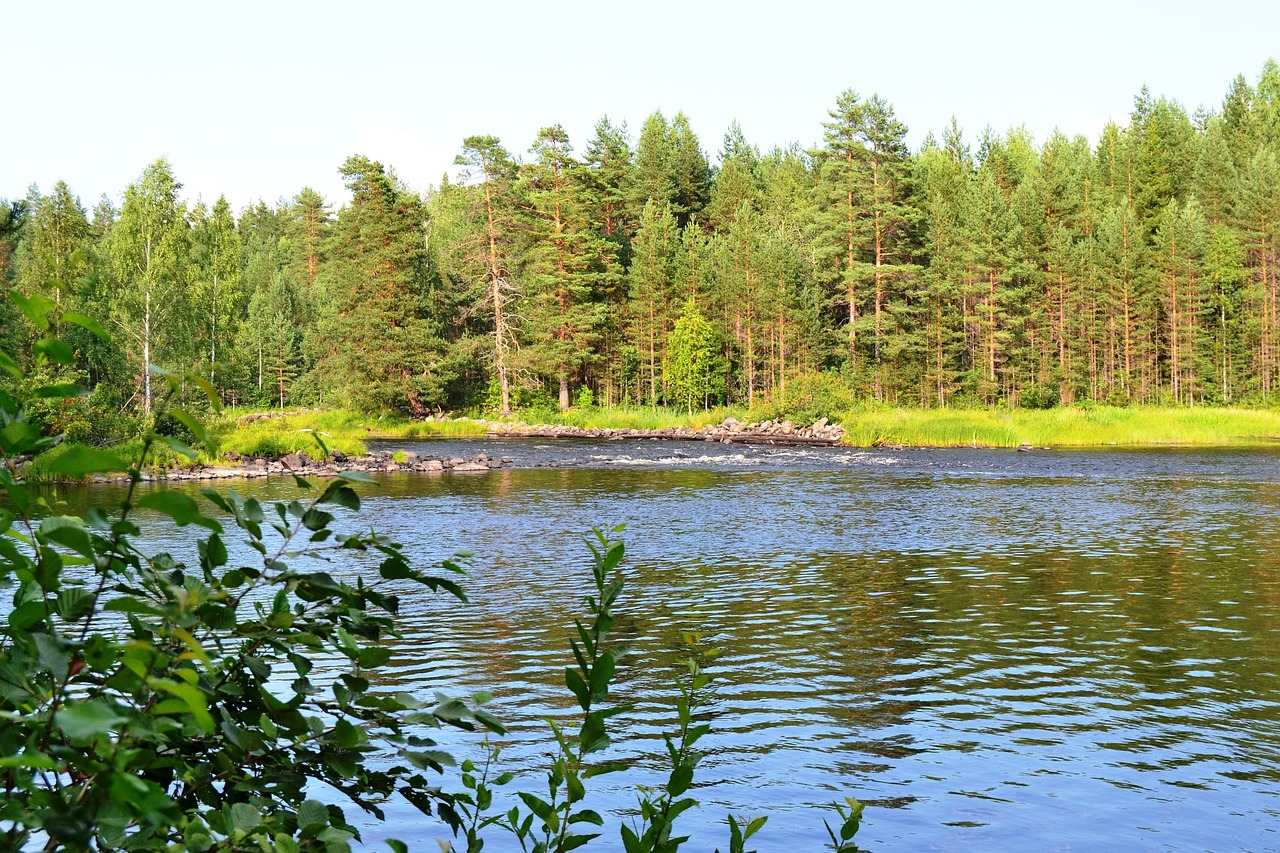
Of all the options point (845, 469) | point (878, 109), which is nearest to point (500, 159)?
point (878, 109)

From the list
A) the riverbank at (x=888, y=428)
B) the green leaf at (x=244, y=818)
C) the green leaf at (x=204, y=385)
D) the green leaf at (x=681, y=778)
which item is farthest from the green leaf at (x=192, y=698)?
the riverbank at (x=888, y=428)

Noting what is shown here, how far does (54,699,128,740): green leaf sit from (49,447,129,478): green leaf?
34 centimetres

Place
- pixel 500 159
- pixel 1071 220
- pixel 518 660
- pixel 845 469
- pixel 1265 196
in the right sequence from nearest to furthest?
pixel 518 660, pixel 845 469, pixel 500 159, pixel 1265 196, pixel 1071 220

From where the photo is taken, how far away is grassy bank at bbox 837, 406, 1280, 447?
46.3 metres

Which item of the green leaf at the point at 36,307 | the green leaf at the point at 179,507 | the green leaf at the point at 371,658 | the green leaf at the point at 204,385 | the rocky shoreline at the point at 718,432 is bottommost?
the rocky shoreline at the point at 718,432

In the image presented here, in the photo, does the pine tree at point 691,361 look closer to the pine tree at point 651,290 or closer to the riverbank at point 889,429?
the pine tree at point 651,290

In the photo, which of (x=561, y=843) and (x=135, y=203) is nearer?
(x=561, y=843)

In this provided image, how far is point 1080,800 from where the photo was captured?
710 centimetres

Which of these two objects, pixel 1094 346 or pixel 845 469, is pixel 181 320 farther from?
pixel 1094 346

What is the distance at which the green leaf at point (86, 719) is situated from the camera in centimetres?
131

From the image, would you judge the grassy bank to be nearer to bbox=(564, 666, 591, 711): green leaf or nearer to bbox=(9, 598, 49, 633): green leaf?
bbox=(564, 666, 591, 711): green leaf

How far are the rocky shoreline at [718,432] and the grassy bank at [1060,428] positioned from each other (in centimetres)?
127

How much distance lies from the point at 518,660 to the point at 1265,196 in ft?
250

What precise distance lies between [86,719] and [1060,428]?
5054cm
